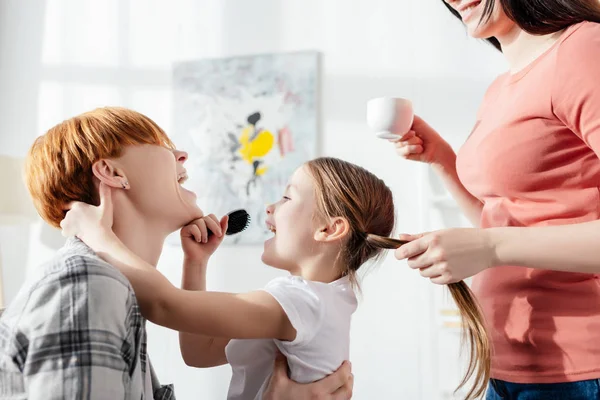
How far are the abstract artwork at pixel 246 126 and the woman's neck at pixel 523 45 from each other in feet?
7.49

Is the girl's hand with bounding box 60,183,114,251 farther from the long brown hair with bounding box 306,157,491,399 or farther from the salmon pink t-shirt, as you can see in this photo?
the salmon pink t-shirt

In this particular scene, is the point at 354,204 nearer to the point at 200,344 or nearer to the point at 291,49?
the point at 200,344

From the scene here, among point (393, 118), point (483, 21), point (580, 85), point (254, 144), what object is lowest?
point (254, 144)

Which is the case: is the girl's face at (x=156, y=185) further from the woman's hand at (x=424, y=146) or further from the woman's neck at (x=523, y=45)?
the woman's neck at (x=523, y=45)

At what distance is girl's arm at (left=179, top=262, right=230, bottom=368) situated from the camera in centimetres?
151

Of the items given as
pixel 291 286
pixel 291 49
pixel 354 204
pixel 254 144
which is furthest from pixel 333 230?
pixel 291 49

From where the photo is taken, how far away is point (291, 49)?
375 centimetres

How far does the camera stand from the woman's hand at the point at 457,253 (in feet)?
3.73

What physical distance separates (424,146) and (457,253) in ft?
2.08

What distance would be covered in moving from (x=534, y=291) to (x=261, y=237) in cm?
249

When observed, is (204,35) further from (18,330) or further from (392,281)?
(18,330)

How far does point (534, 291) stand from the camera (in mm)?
1256

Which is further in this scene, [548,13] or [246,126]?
[246,126]

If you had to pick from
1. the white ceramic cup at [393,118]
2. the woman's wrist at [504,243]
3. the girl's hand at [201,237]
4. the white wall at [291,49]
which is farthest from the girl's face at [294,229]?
the white wall at [291,49]
